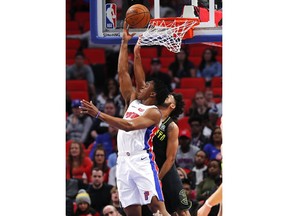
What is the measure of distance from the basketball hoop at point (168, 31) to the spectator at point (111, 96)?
4.13m

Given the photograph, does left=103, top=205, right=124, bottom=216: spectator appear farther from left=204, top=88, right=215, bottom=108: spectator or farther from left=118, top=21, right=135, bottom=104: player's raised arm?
left=204, top=88, right=215, bottom=108: spectator

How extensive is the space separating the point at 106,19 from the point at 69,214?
8.45ft

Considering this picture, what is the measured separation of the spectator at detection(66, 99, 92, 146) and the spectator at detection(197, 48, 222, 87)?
1.82m

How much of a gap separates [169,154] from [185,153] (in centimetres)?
287

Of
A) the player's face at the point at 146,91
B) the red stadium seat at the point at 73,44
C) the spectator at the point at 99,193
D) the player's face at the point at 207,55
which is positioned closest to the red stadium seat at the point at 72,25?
the red stadium seat at the point at 73,44

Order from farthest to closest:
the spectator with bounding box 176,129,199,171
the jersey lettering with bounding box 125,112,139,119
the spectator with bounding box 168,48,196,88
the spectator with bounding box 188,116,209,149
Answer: the spectator with bounding box 168,48,196,88 → the spectator with bounding box 188,116,209,149 → the spectator with bounding box 176,129,199,171 → the jersey lettering with bounding box 125,112,139,119

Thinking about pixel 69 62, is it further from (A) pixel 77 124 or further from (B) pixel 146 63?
(A) pixel 77 124

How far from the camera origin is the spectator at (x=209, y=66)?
12.8 meters

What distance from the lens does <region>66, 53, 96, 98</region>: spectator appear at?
1280 centimetres

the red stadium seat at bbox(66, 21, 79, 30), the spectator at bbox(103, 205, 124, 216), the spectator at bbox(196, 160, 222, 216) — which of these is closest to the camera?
the spectator at bbox(103, 205, 124, 216)

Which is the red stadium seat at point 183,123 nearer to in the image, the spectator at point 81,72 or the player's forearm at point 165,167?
the spectator at point 81,72

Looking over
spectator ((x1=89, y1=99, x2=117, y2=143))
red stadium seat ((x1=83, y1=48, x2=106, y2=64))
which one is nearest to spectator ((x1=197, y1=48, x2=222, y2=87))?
red stadium seat ((x1=83, y1=48, x2=106, y2=64))

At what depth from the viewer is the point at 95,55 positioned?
13.3m
